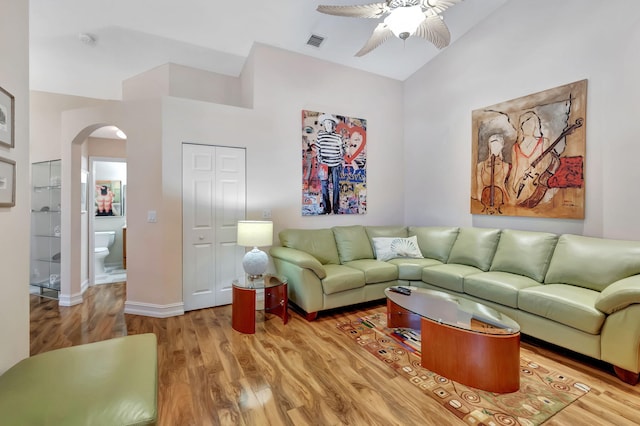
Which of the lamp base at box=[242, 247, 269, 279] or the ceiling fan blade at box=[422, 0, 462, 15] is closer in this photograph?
the ceiling fan blade at box=[422, 0, 462, 15]

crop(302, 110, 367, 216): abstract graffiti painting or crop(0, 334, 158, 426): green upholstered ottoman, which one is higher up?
crop(302, 110, 367, 216): abstract graffiti painting

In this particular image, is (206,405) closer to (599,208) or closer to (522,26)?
(599,208)

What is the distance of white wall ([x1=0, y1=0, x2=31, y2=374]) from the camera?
1.45 meters

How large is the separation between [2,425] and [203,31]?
3.71 meters

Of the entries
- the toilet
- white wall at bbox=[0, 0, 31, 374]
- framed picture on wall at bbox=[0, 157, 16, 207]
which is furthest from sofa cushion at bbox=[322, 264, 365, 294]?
the toilet

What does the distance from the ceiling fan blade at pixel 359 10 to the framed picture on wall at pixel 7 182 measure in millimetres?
2292

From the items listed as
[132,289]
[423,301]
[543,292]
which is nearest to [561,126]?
[543,292]

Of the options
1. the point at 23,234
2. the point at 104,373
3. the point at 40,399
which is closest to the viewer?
the point at 40,399

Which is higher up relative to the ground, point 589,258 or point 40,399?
point 589,258

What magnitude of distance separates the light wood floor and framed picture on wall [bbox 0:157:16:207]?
1390mm

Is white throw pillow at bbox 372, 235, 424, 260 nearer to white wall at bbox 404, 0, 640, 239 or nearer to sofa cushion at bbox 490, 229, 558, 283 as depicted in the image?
white wall at bbox 404, 0, 640, 239

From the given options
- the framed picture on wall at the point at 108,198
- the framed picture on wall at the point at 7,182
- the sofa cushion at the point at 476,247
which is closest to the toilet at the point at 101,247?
the framed picture on wall at the point at 108,198

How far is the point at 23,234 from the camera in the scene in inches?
64.4

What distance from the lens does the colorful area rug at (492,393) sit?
171cm
